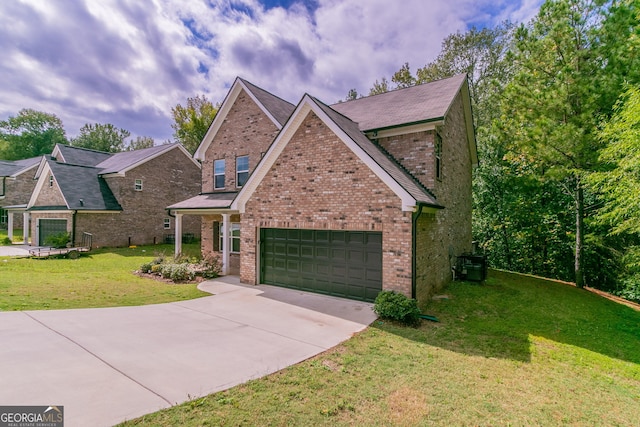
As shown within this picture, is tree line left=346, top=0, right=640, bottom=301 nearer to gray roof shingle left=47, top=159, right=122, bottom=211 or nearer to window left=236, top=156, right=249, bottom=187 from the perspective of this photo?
window left=236, top=156, right=249, bottom=187

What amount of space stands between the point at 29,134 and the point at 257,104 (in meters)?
67.6

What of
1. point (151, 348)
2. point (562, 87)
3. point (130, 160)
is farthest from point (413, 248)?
point (130, 160)

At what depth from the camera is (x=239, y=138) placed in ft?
49.3

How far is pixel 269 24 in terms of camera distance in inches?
450

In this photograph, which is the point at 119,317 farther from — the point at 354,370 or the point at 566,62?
the point at 566,62

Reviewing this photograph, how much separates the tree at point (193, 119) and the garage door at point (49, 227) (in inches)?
694

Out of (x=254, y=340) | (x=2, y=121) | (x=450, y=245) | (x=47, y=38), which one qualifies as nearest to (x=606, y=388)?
(x=254, y=340)

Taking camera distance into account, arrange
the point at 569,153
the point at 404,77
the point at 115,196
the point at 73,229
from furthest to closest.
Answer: the point at 404,77 → the point at 115,196 → the point at 73,229 → the point at 569,153

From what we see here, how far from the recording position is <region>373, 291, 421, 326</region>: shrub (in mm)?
7426

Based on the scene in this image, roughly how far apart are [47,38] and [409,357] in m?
16.4

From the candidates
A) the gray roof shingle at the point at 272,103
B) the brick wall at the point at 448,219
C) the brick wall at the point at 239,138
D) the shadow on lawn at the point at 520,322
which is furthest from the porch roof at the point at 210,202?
the shadow on lawn at the point at 520,322

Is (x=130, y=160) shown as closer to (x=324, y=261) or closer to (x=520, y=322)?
(x=324, y=261)

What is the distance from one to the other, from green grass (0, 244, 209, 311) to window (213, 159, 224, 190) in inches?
230

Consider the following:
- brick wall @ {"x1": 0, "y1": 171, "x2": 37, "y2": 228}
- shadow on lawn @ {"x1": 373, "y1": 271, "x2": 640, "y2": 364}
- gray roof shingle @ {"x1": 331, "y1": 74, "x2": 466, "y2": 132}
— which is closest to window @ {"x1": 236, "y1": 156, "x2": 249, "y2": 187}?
gray roof shingle @ {"x1": 331, "y1": 74, "x2": 466, "y2": 132}
